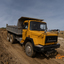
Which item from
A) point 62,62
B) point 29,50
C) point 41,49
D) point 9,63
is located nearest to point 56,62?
point 62,62

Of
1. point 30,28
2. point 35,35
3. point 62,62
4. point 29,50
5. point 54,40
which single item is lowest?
point 62,62

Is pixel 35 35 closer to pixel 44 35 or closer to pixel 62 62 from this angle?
pixel 44 35

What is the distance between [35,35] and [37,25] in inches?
44.3

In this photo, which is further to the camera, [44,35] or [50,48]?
[50,48]

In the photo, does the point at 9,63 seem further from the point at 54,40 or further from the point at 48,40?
the point at 54,40

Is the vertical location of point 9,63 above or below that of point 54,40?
below

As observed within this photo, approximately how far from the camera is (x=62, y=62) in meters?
3.88

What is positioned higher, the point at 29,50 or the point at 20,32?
the point at 20,32

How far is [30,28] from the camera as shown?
4.55 metres

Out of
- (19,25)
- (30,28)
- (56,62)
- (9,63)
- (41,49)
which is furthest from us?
(19,25)

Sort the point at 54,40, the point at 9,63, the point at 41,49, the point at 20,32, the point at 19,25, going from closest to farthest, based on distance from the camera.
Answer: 1. the point at 9,63
2. the point at 41,49
3. the point at 54,40
4. the point at 20,32
5. the point at 19,25

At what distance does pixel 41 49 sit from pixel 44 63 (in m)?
0.97

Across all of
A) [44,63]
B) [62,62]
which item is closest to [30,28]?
[44,63]

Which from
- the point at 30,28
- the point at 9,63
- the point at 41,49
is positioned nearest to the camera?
the point at 9,63
